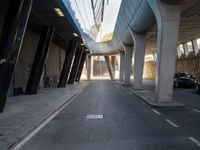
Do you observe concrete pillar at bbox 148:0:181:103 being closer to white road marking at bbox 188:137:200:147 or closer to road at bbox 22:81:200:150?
road at bbox 22:81:200:150

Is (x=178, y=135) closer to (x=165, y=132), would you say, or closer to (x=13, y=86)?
(x=165, y=132)

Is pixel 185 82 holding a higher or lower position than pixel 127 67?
lower

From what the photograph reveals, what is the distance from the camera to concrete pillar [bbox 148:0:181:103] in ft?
54.2

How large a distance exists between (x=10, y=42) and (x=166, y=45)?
769cm

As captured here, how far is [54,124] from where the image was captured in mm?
10922

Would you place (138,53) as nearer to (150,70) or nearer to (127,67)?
(127,67)

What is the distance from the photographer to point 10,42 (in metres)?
13.4

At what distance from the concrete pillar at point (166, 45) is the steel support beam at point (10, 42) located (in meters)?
6.76

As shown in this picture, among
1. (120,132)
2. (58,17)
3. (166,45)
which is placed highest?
(58,17)

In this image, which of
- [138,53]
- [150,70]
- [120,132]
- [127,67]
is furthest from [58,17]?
[150,70]

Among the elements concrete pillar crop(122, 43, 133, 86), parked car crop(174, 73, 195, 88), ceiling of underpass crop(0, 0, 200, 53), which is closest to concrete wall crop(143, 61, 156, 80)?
concrete pillar crop(122, 43, 133, 86)

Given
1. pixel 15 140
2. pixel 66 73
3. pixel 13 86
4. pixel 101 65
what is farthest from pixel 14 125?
pixel 101 65

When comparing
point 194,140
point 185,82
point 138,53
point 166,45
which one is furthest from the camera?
point 185,82

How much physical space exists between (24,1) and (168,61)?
7599 mm
